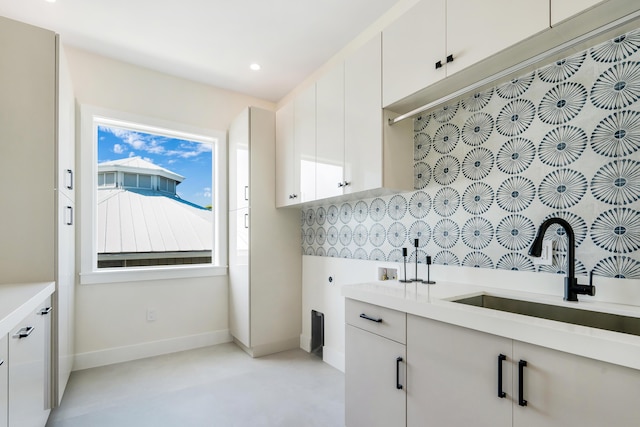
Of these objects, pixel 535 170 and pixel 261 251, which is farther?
pixel 261 251

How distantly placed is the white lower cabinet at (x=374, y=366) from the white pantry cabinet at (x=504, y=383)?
2.4 inches

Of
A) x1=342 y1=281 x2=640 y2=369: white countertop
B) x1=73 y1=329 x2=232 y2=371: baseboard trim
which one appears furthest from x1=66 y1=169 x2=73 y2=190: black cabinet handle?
x1=342 y1=281 x2=640 y2=369: white countertop

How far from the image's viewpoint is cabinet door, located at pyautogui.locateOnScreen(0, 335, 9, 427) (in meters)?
1.13

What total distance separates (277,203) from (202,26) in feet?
5.34

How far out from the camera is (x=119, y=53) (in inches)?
116

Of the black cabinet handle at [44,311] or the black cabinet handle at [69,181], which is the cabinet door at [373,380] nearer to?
the black cabinet handle at [44,311]

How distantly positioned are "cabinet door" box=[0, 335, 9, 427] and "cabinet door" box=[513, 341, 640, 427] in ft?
5.90

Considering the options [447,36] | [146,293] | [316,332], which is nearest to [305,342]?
[316,332]

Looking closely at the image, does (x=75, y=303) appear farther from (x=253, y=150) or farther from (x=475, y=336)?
(x=475, y=336)

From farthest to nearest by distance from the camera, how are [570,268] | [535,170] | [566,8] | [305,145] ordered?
1. [305,145]
2. [535,170]
3. [570,268]
4. [566,8]

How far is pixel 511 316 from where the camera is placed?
116cm

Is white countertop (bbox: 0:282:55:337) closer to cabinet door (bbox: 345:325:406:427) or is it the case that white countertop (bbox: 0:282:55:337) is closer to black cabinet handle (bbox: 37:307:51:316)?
black cabinet handle (bbox: 37:307:51:316)

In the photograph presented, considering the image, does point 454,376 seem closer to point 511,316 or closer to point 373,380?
point 511,316

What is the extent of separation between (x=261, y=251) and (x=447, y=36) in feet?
7.60
